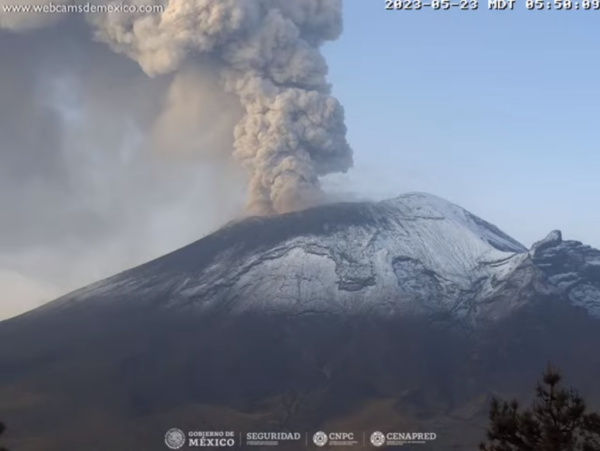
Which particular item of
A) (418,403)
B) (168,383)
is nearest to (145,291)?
(168,383)

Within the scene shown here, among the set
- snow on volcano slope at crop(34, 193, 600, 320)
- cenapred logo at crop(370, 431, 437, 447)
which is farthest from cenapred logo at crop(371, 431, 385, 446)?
snow on volcano slope at crop(34, 193, 600, 320)

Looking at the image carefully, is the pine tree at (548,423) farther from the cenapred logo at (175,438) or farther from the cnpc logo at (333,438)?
the cenapred logo at (175,438)

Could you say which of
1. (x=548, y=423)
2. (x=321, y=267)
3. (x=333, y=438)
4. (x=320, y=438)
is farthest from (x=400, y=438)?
(x=548, y=423)

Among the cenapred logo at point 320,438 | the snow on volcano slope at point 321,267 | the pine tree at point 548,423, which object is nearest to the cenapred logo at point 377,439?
the cenapred logo at point 320,438

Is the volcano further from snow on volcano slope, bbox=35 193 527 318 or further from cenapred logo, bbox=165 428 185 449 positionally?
cenapred logo, bbox=165 428 185 449

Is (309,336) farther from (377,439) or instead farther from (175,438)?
(175,438)
